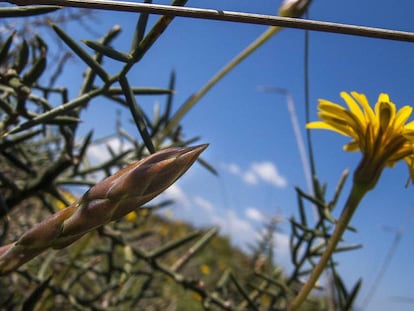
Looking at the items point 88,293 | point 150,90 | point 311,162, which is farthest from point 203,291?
point 88,293

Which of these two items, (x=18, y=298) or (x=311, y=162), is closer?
(x=311, y=162)

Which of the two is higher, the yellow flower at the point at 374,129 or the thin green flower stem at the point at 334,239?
the yellow flower at the point at 374,129

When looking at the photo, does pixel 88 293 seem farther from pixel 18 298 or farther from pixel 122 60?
pixel 122 60

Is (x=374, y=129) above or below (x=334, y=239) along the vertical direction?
above

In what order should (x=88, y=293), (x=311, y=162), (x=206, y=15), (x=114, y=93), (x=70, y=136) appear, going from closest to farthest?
1. (x=206, y=15)
2. (x=114, y=93)
3. (x=70, y=136)
4. (x=311, y=162)
5. (x=88, y=293)
